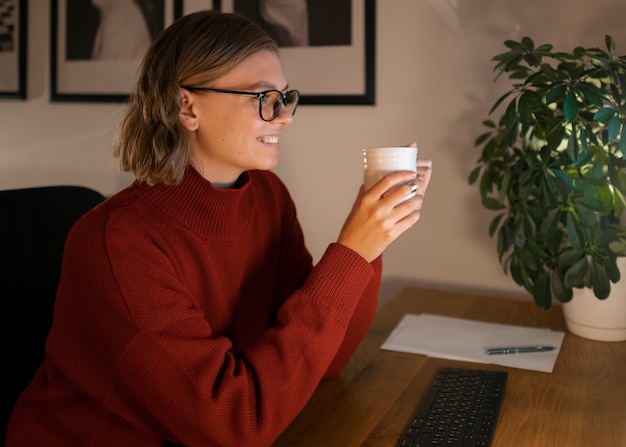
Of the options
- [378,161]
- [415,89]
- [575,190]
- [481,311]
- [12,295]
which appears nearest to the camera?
[378,161]

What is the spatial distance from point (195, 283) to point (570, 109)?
769 millimetres

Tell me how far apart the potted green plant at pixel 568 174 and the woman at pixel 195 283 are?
0.30 metres

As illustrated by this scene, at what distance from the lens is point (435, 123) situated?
180 cm

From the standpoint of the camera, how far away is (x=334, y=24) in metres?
1.85

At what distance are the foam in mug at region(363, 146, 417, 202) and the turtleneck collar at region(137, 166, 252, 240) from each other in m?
0.25

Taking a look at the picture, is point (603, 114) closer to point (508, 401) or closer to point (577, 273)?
point (577, 273)

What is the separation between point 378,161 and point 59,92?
1.54m

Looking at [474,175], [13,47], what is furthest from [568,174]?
[13,47]

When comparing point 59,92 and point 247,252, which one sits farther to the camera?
point 59,92

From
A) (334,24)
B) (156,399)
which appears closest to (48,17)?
(334,24)

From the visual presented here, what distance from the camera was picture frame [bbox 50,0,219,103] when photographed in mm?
2135

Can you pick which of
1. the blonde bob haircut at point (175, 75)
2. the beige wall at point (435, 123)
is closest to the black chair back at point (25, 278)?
the blonde bob haircut at point (175, 75)

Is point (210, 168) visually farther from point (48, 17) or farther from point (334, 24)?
point (48, 17)

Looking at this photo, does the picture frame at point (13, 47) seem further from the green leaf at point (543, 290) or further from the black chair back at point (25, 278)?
the green leaf at point (543, 290)
